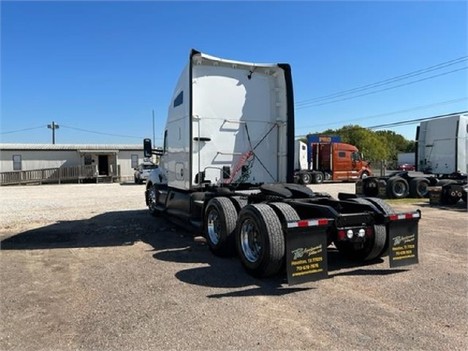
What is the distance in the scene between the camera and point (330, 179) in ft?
108

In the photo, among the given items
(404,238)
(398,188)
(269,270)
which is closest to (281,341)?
(269,270)

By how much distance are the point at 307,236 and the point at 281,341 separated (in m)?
1.76

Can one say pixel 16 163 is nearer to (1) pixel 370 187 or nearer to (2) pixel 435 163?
(1) pixel 370 187

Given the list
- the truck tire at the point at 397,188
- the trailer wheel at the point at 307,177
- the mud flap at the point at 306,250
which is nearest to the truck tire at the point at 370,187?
the truck tire at the point at 397,188

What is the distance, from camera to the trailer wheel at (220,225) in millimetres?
6836

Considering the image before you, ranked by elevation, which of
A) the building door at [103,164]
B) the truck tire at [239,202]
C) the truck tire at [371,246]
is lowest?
the truck tire at [371,246]

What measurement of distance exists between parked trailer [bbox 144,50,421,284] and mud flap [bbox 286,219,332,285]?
524 mm

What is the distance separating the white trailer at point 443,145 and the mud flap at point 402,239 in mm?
14221

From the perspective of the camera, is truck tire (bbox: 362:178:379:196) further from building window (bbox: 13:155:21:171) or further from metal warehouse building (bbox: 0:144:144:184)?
building window (bbox: 13:155:21:171)

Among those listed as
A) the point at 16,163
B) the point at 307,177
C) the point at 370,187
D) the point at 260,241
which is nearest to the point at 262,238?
the point at 260,241

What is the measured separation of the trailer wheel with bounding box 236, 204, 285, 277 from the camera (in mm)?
5305

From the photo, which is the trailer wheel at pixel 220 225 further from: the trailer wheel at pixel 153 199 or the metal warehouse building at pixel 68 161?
the metal warehouse building at pixel 68 161

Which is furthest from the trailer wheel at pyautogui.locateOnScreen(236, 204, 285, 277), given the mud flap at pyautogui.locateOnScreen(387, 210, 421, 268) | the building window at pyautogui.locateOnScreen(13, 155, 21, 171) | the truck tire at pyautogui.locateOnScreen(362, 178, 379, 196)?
the building window at pyautogui.locateOnScreen(13, 155, 21, 171)

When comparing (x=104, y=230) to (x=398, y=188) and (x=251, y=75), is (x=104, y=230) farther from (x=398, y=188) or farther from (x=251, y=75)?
(x=398, y=188)
